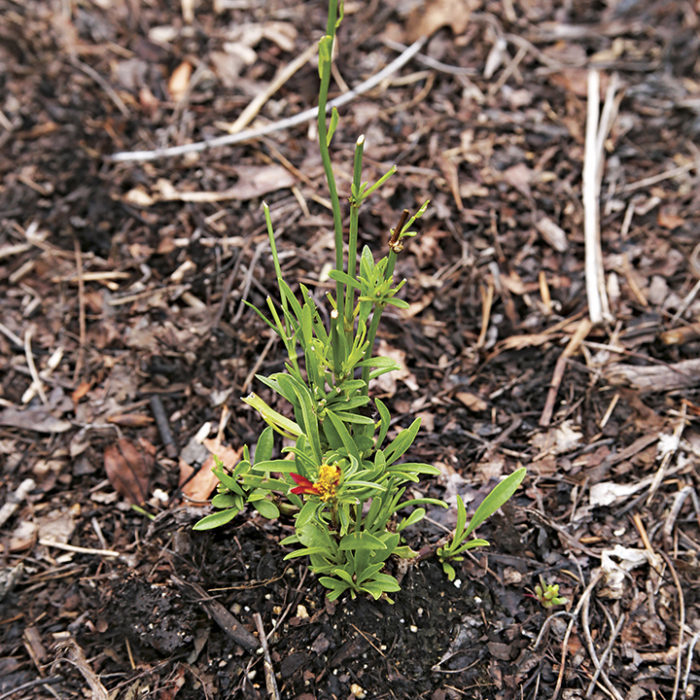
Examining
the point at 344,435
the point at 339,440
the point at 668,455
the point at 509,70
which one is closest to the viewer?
the point at 344,435

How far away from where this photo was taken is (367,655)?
70.0 inches

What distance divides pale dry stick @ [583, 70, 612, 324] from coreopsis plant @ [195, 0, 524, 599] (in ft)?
3.70

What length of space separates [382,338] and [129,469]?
3.45 feet

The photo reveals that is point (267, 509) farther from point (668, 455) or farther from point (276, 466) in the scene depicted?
point (668, 455)

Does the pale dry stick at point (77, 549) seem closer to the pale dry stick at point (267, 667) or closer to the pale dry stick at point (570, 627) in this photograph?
the pale dry stick at point (267, 667)

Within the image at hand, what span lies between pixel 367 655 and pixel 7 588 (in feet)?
3.78

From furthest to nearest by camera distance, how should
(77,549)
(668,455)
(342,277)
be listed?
(668,455) < (77,549) < (342,277)

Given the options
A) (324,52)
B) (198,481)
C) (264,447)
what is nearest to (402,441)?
(264,447)

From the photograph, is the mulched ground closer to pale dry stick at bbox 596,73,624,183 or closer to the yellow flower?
A: pale dry stick at bbox 596,73,624,183

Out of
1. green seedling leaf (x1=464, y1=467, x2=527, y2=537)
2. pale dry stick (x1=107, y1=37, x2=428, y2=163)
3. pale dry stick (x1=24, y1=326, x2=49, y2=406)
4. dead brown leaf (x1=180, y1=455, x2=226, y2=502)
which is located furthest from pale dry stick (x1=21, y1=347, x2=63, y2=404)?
green seedling leaf (x1=464, y1=467, x2=527, y2=537)

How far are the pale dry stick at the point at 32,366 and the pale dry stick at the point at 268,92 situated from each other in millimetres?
1351

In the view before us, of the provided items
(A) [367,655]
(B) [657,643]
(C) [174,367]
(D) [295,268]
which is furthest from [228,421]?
(B) [657,643]

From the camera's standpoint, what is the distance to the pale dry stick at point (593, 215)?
2.58 metres

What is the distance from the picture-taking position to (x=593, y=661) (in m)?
1.80
